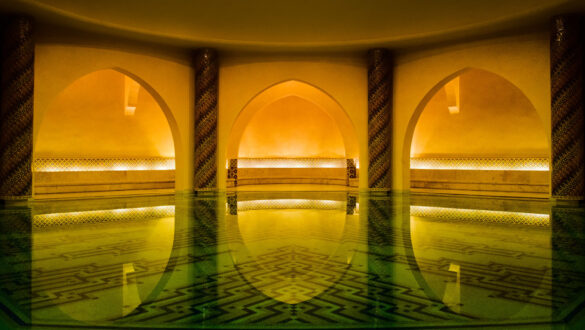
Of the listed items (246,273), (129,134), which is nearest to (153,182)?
(129,134)

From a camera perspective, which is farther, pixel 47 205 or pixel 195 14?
pixel 195 14

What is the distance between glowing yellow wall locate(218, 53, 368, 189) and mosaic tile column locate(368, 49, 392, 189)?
33 centimetres

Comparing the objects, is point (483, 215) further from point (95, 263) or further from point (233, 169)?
point (233, 169)

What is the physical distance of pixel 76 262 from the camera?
3.45 m

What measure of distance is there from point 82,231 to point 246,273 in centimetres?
264

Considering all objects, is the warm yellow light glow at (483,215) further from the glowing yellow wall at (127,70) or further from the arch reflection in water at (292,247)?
the glowing yellow wall at (127,70)

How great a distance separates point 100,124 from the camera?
39.2 ft

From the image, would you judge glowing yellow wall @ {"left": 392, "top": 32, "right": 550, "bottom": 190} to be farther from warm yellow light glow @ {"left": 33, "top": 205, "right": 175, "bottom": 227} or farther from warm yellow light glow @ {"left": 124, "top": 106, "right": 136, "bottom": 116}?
warm yellow light glow @ {"left": 124, "top": 106, "right": 136, "bottom": 116}

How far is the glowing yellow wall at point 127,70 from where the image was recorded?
28.3ft

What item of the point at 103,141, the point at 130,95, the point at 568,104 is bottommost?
the point at 103,141

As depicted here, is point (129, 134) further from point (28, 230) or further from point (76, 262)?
point (76, 262)

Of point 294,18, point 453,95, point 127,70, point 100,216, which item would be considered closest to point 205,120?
point 127,70

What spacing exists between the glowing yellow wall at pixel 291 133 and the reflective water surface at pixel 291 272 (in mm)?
9315

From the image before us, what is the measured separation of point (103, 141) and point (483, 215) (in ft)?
30.6
